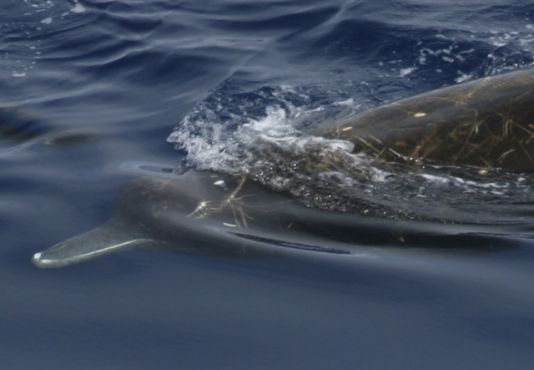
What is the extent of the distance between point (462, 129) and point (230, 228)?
1.82 meters

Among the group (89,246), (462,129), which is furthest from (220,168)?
(462,129)

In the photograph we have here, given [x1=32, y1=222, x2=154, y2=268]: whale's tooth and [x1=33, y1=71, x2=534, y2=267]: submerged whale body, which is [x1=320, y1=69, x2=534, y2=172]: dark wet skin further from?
[x1=32, y1=222, x2=154, y2=268]: whale's tooth

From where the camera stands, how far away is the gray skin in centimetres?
650

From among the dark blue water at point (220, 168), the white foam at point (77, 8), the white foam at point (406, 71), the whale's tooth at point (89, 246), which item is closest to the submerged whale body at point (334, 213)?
the whale's tooth at point (89, 246)

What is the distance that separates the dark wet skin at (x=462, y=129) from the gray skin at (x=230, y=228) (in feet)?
2.95

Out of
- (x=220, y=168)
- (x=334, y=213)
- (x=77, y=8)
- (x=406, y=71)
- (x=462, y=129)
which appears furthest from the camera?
(x=77, y=8)

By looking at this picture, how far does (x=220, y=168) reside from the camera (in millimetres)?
7801

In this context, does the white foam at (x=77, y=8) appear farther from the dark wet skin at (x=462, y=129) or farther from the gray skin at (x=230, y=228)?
the dark wet skin at (x=462, y=129)

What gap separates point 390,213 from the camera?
684 cm

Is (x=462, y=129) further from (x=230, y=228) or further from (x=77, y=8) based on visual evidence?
(x=77, y=8)

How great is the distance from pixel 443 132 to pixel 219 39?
16.7ft

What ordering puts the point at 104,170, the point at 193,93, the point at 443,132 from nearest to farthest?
the point at 443,132
the point at 104,170
the point at 193,93

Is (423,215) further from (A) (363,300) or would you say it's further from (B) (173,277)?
(B) (173,277)

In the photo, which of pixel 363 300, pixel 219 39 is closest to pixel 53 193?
pixel 363 300
